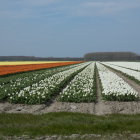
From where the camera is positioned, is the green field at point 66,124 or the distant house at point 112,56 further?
the distant house at point 112,56

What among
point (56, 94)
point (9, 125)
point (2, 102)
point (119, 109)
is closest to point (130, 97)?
point (119, 109)

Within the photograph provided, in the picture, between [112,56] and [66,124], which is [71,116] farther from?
[112,56]

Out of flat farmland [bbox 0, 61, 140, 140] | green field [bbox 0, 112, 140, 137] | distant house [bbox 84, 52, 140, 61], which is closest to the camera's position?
flat farmland [bbox 0, 61, 140, 140]

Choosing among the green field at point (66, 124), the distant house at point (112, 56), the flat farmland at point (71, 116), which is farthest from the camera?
the distant house at point (112, 56)

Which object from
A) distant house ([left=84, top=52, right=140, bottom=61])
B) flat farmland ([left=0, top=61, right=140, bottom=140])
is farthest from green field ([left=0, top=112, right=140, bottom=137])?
distant house ([left=84, top=52, right=140, bottom=61])

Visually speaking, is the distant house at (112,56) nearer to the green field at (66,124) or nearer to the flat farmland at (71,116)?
the flat farmland at (71,116)

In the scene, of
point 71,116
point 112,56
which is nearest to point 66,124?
point 71,116

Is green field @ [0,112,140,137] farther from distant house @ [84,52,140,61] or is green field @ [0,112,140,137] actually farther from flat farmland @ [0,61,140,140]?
distant house @ [84,52,140,61]

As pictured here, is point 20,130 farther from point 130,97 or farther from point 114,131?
point 130,97

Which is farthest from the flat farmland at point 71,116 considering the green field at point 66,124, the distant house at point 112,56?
the distant house at point 112,56

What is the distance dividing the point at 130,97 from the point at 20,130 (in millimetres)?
7332

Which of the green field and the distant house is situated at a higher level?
the distant house

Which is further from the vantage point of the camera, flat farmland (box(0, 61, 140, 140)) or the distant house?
the distant house

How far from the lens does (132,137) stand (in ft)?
26.0
